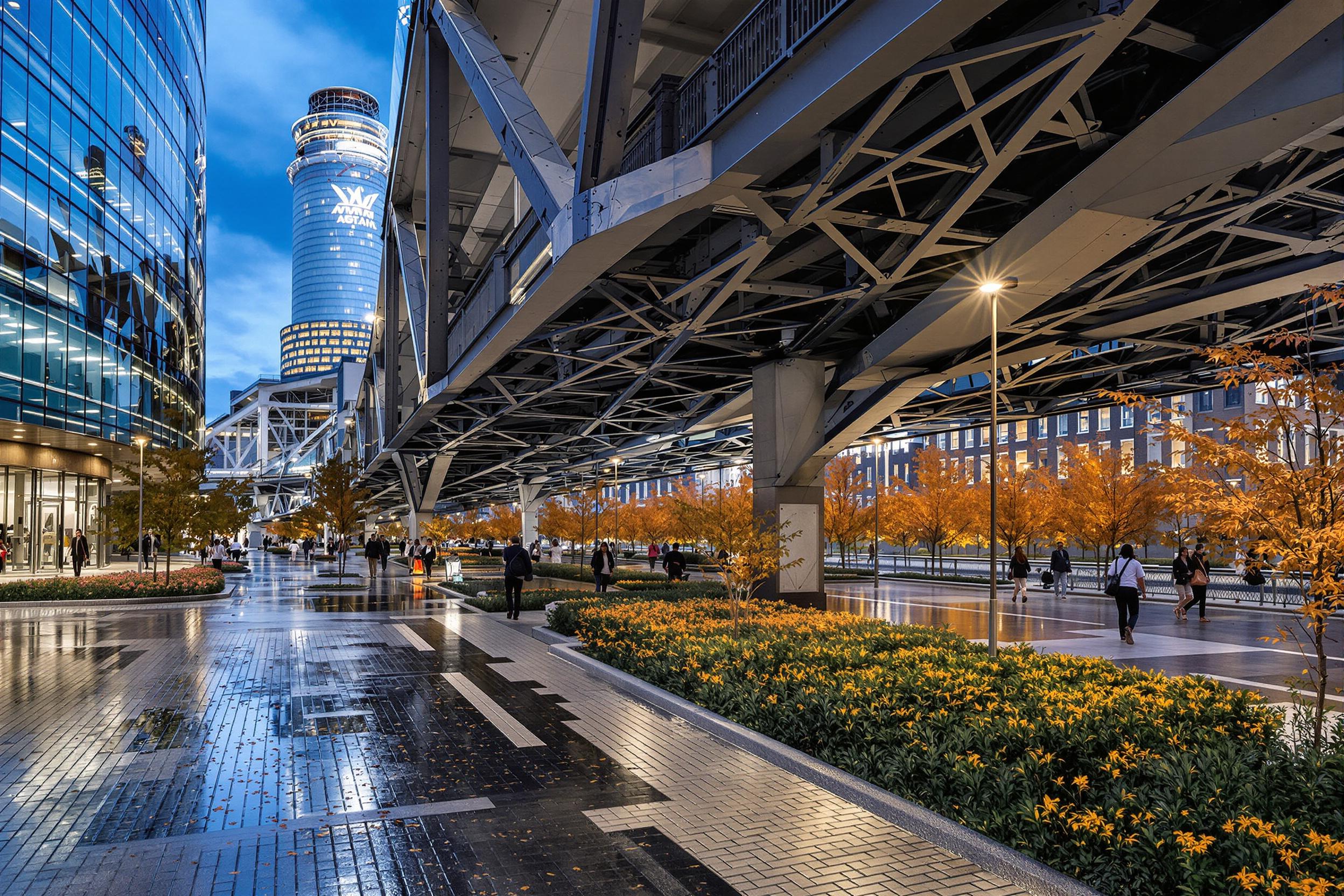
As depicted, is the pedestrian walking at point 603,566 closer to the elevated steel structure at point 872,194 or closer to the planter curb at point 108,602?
the elevated steel structure at point 872,194

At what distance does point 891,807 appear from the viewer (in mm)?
6352

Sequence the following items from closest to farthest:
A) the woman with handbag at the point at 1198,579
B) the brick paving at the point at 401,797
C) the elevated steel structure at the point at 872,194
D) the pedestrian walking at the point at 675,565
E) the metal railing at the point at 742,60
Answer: the brick paving at the point at 401,797 → the elevated steel structure at the point at 872,194 → the metal railing at the point at 742,60 → the woman with handbag at the point at 1198,579 → the pedestrian walking at the point at 675,565

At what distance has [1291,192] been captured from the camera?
12.9 metres

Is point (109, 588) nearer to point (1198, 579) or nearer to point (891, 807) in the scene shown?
point (891, 807)

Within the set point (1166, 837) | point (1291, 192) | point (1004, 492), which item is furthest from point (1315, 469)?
point (1004, 492)

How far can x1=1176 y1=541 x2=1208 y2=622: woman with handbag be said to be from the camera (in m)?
21.9

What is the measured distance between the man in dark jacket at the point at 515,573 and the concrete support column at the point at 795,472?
5819 mm

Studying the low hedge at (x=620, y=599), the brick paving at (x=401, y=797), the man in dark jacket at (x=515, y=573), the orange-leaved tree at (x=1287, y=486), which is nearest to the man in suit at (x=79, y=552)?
the man in dark jacket at (x=515, y=573)

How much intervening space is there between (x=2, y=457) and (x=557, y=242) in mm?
30506

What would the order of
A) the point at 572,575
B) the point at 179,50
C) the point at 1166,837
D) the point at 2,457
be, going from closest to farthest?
the point at 1166,837, the point at 2,457, the point at 572,575, the point at 179,50

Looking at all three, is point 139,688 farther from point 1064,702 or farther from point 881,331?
point 881,331

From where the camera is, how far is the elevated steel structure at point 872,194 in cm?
943

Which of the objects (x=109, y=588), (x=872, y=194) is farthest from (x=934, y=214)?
(x=109, y=588)

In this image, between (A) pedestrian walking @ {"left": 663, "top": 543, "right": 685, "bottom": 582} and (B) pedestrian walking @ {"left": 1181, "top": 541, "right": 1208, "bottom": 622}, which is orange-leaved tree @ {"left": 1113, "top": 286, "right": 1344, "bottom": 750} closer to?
(B) pedestrian walking @ {"left": 1181, "top": 541, "right": 1208, "bottom": 622}
